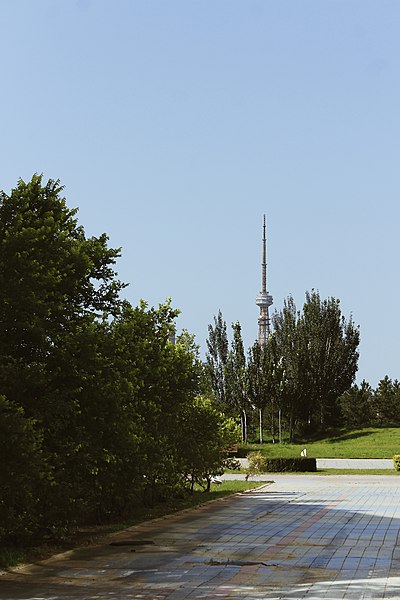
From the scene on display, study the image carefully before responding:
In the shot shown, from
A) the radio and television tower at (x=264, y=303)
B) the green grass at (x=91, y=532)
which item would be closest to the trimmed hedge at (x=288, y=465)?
the green grass at (x=91, y=532)

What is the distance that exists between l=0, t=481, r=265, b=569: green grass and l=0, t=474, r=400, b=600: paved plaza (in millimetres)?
355

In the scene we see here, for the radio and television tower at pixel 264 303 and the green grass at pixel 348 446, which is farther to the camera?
the radio and television tower at pixel 264 303

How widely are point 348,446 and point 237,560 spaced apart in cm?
4208

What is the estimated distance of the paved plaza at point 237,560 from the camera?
10156mm

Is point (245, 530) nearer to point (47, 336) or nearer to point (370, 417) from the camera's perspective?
point (47, 336)

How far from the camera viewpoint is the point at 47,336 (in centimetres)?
1391

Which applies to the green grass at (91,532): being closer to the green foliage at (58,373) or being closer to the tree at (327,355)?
the green foliage at (58,373)

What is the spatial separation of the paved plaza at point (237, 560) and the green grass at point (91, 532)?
0.36 meters

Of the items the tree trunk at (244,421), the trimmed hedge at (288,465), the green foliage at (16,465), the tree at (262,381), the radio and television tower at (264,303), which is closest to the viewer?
the green foliage at (16,465)

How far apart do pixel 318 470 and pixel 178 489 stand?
20.1 m

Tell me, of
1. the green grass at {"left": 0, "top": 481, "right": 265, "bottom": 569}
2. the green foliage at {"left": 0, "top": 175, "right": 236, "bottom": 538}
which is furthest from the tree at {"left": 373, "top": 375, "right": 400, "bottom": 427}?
the green foliage at {"left": 0, "top": 175, "right": 236, "bottom": 538}

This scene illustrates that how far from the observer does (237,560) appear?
499 inches

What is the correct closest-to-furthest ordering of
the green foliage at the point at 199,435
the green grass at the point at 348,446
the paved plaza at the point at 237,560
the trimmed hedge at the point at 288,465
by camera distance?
the paved plaza at the point at 237,560
the green foliage at the point at 199,435
the trimmed hedge at the point at 288,465
the green grass at the point at 348,446

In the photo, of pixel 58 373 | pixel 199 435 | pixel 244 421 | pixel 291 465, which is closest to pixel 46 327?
pixel 58 373
